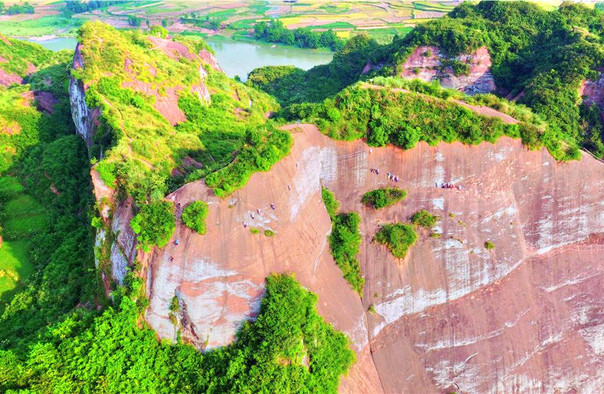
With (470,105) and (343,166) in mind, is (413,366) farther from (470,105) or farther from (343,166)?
(470,105)

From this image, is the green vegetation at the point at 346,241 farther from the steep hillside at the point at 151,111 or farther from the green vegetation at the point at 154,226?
the green vegetation at the point at 154,226

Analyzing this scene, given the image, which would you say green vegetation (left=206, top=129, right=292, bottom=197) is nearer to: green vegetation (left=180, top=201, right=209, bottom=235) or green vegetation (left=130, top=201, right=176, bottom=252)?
green vegetation (left=180, top=201, right=209, bottom=235)

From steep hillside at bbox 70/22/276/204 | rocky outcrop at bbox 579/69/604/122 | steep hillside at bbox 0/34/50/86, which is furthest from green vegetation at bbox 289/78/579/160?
steep hillside at bbox 0/34/50/86

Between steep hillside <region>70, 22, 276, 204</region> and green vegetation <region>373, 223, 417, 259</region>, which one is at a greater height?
steep hillside <region>70, 22, 276, 204</region>

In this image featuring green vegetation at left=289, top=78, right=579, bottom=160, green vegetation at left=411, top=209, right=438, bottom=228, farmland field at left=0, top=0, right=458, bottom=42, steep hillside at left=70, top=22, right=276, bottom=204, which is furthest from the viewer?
farmland field at left=0, top=0, right=458, bottom=42

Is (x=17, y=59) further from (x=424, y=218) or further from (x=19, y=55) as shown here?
(x=424, y=218)

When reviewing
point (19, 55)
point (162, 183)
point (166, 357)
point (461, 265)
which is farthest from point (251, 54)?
point (166, 357)

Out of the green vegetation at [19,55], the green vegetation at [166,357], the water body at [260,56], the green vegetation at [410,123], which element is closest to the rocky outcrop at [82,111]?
the green vegetation at [166,357]

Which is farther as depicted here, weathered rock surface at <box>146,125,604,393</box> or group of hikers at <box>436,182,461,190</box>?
group of hikers at <box>436,182,461,190</box>
